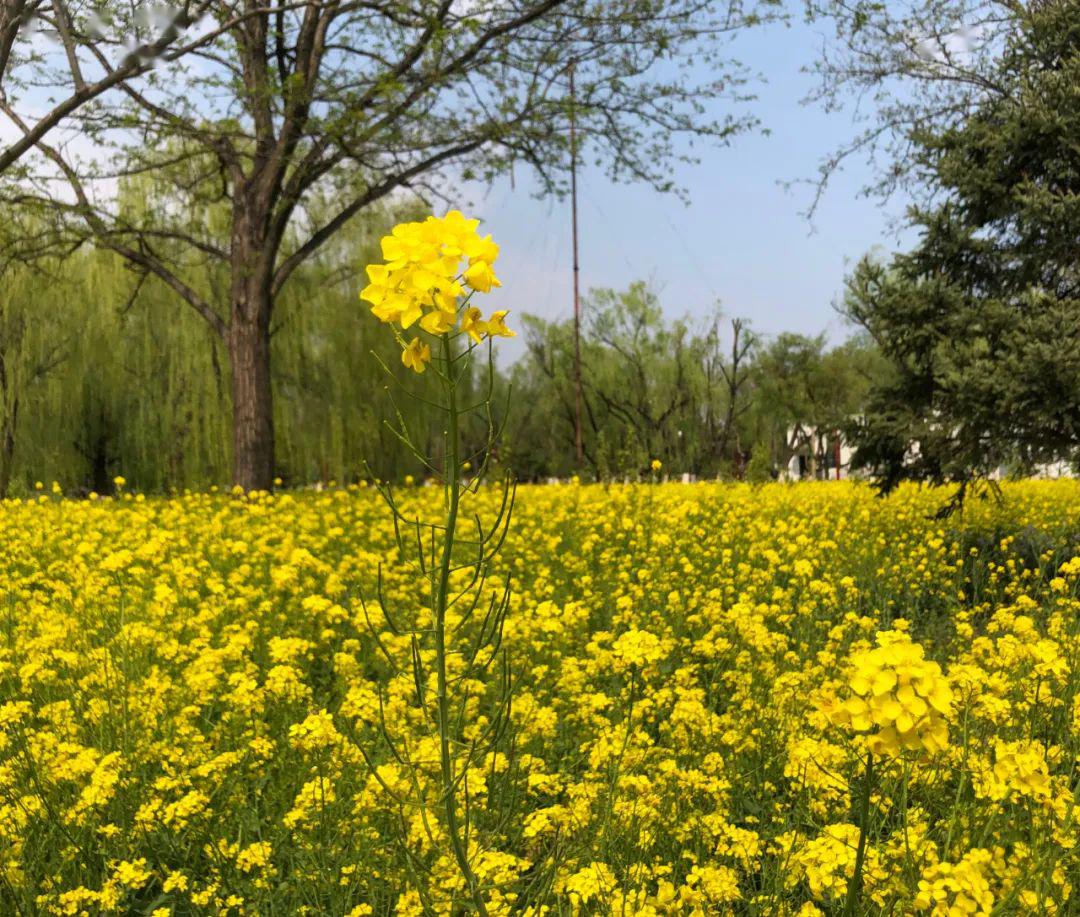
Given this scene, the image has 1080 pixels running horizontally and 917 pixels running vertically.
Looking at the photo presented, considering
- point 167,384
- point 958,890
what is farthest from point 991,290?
point 167,384

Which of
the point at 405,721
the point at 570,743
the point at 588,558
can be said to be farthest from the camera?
the point at 588,558

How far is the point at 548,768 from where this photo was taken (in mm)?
3283

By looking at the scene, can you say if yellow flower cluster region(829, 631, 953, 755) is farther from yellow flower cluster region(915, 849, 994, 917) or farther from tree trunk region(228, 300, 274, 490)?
tree trunk region(228, 300, 274, 490)

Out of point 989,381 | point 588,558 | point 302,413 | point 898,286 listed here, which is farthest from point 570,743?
point 302,413

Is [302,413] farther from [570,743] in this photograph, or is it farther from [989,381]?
[570,743]

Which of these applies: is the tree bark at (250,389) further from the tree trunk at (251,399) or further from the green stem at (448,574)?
the green stem at (448,574)

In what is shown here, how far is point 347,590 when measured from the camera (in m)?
5.62

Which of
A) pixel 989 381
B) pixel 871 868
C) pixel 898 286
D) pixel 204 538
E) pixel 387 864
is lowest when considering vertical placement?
pixel 387 864

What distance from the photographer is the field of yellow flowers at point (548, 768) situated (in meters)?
1.83

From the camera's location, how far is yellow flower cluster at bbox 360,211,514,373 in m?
1.36

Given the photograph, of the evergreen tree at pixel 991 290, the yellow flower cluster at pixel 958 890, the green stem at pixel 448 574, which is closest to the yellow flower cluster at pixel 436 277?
the green stem at pixel 448 574

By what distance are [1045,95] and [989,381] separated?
2.79m

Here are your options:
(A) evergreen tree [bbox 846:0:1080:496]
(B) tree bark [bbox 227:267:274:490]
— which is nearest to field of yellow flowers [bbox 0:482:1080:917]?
(A) evergreen tree [bbox 846:0:1080:496]

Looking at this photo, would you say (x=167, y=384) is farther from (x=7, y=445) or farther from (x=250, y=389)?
(x=250, y=389)
